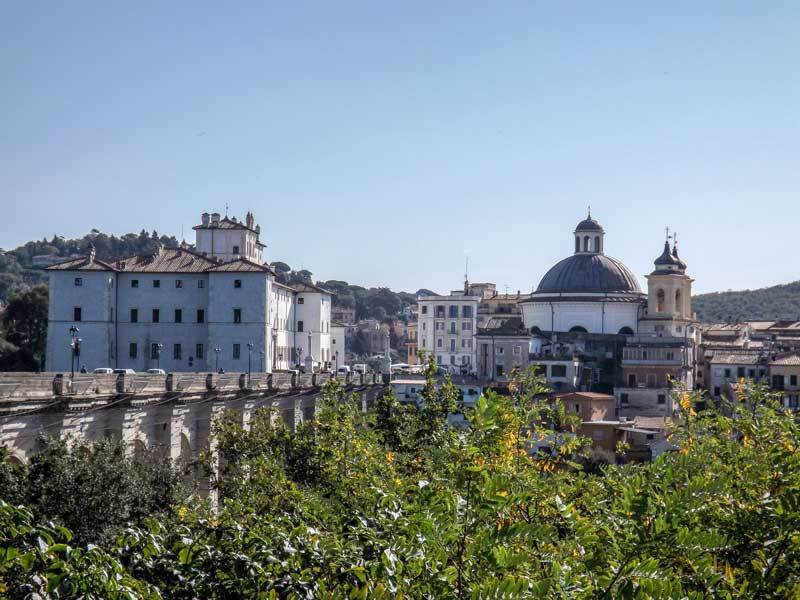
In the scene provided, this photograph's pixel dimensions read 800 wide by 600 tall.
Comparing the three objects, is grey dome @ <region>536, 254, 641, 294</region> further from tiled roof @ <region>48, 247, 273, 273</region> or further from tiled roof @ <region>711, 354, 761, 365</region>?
tiled roof @ <region>48, 247, 273, 273</region>

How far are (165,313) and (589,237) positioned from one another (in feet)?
120

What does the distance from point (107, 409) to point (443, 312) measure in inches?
2444

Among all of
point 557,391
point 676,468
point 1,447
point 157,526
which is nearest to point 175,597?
point 157,526

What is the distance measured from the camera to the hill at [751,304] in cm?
16412

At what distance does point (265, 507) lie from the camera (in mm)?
12789

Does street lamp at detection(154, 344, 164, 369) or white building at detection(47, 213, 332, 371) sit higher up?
white building at detection(47, 213, 332, 371)

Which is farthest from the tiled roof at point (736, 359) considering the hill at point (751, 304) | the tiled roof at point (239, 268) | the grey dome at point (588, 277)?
the hill at point (751, 304)

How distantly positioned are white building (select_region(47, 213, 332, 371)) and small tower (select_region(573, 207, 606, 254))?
1231 inches

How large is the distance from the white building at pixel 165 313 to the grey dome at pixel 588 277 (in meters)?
27.7

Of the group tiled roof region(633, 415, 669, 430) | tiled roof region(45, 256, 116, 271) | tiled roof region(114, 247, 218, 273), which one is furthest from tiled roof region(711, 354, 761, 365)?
Result: tiled roof region(45, 256, 116, 271)

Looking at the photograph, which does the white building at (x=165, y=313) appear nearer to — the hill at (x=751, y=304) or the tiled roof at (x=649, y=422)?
the tiled roof at (x=649, y=422)

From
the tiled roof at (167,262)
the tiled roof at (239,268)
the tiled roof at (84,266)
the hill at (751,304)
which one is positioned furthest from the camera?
the hill at (751,304)

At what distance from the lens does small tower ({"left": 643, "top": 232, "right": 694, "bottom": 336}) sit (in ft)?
247

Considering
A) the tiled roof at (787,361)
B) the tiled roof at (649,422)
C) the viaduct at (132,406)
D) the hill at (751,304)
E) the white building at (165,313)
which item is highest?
the hill at (751,304)
